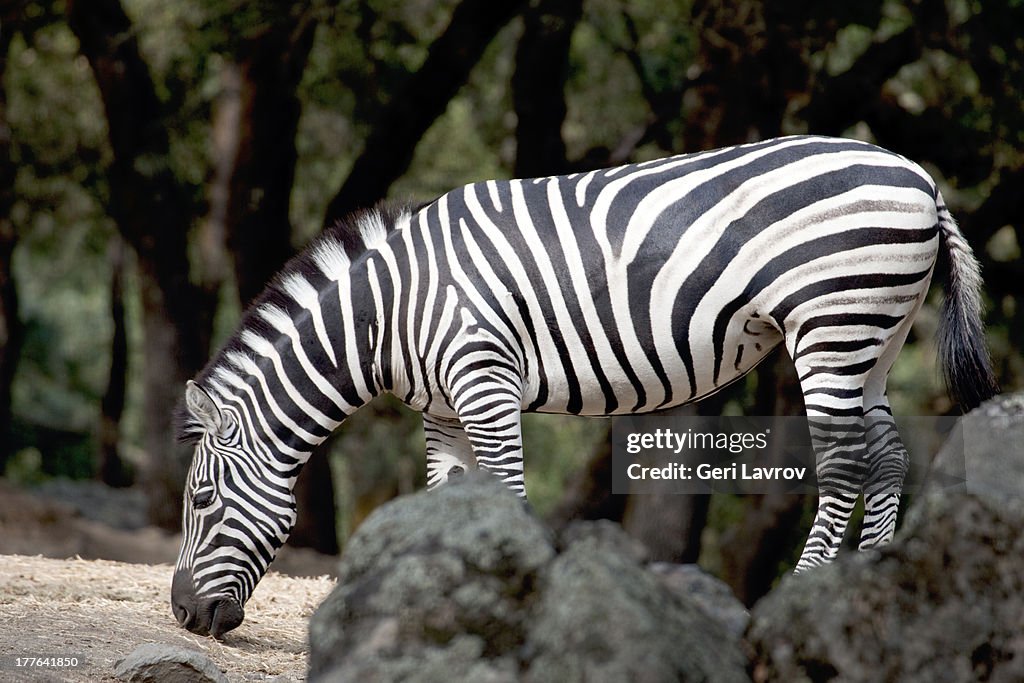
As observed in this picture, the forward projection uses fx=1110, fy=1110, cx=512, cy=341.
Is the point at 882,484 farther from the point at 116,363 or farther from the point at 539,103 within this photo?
the point at 116,363

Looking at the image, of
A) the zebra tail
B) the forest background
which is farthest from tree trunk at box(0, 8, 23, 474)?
the zebra tail

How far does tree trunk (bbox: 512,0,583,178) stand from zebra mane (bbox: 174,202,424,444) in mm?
5351

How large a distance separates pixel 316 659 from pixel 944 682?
5.20 feet

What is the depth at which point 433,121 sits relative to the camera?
1054 cm

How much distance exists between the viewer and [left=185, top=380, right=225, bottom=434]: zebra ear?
5.39 metres

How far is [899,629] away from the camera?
2.79m

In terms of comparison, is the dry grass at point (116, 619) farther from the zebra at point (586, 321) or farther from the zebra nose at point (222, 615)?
the zebra at point (586, 321)

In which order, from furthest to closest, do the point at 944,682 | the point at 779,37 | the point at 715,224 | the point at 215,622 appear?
the point at 779,37 < the point at 215,622 < the point at 715,224 < the point at 944,682

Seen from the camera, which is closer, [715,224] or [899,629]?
[899,629]

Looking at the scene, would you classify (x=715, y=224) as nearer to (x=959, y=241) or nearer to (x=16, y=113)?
(x=959, y=241)

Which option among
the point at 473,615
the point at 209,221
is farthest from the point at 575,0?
the point at 473,615

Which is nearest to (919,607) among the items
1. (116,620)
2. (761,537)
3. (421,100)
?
(116,620)

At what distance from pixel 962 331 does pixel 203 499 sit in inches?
143

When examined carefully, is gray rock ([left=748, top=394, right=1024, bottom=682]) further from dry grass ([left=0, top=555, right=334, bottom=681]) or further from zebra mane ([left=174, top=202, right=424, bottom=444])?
zebra mane ([left=174, top=202, right=424, bottom=444])
